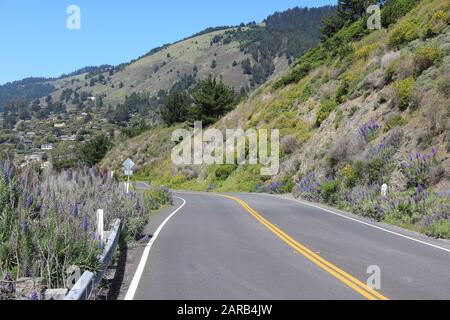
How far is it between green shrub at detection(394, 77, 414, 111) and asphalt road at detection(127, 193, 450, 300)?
37.9 feet

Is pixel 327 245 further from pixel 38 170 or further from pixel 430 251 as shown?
pixel 38 170

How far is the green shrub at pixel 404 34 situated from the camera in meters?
34.1

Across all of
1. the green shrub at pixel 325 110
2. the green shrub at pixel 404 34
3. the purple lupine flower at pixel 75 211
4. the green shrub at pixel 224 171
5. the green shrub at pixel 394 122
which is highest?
the green shrub at pixel 404 34

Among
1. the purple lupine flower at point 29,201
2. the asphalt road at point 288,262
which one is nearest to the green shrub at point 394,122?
the asphalt road at point 288,262

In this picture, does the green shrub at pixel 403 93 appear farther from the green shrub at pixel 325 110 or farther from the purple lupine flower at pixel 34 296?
the purple lupine flower at pixel 34 296

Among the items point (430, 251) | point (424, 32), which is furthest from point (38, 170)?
point (424, 32)

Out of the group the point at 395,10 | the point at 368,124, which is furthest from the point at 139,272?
the point at 395,10

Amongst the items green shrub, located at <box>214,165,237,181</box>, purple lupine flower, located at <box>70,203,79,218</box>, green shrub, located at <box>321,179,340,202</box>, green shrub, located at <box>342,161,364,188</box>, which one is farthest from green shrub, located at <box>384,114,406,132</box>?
green shrub, located at <box>214,165,237,181</box>

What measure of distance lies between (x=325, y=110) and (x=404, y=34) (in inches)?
296

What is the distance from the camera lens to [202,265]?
381 inches

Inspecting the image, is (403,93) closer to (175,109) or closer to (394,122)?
(394,122)

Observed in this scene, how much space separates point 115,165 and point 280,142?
147 feet

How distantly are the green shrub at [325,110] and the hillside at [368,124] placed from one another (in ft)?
0.29

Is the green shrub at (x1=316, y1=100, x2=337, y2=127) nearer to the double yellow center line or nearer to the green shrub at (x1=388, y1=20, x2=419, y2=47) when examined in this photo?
the green shrub at (x1=388, y1=20, x2=419, y2=47)
